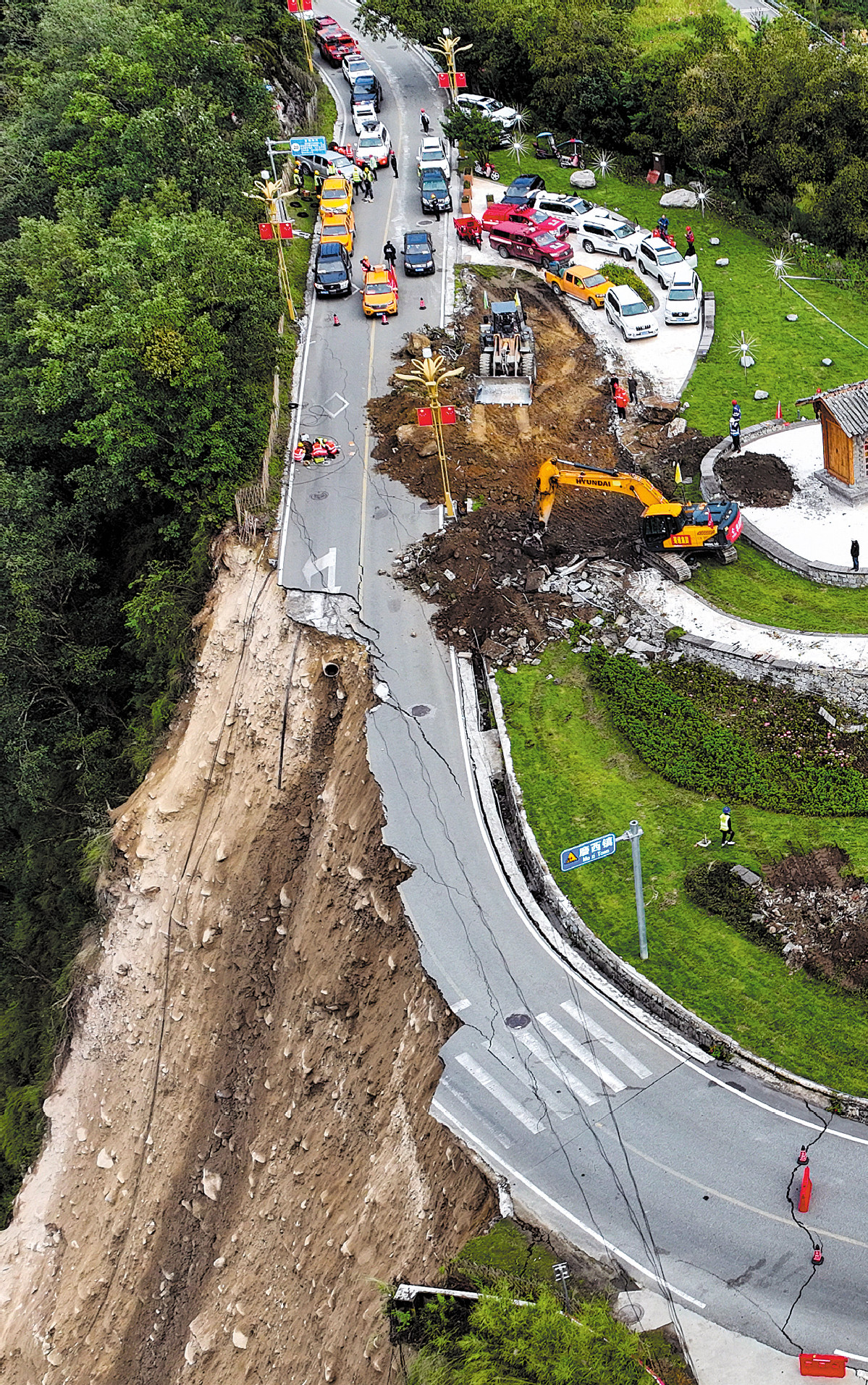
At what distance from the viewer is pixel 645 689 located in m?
33.5

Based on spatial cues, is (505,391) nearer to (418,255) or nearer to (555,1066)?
(418,255)

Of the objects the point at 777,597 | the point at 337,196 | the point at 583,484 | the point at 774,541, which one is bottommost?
the point at 777,597

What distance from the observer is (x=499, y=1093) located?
24.7 meters

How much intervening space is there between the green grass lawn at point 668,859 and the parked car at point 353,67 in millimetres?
50326

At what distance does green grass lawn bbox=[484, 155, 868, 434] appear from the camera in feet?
146

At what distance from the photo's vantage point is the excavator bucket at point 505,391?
45.0m

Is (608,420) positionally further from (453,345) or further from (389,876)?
(389,876)

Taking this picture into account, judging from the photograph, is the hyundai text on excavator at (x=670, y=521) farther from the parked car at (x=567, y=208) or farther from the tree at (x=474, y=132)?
the tree at (x=474, y=132)

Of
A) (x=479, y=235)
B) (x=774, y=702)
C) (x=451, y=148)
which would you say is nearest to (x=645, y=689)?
(x=774, y=702)

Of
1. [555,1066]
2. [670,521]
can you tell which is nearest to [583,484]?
[670,521]

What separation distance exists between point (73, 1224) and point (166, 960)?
797cm

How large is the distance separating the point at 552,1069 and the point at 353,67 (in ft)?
216

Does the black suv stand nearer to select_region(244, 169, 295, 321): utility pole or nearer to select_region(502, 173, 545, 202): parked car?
select_region(502, 173, 545, 202): parked car

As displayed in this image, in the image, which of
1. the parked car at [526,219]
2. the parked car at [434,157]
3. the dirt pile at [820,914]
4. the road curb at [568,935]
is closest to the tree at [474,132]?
the parked car at [434,157]
